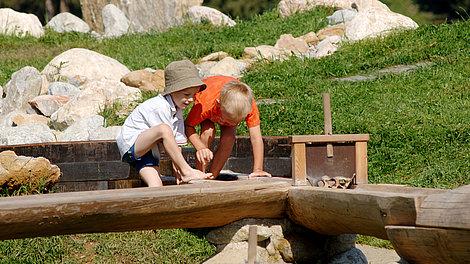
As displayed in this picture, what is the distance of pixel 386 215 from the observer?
6324 mm

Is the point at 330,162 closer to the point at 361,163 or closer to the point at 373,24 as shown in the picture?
the point at 361,163

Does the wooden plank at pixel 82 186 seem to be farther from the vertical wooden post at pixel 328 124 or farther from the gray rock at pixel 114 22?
the gray rock at pixel 114 22

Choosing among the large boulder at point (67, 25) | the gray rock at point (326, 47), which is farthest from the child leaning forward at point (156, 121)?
the large boulder at point (67, 25)

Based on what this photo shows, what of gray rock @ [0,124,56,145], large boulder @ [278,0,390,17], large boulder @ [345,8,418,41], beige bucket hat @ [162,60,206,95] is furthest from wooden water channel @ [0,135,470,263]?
large boulder @ [278,0,390,17]

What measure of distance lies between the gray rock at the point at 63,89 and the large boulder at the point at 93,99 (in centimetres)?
20

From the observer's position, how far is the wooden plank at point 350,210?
6137 mm

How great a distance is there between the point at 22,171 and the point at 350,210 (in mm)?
3238

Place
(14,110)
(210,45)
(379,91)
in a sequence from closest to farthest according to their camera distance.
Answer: (379,91), (14,110), (210,45)

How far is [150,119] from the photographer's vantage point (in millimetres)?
8289

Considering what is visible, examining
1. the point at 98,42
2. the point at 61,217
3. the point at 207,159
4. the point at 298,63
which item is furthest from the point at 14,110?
the point at 61,217

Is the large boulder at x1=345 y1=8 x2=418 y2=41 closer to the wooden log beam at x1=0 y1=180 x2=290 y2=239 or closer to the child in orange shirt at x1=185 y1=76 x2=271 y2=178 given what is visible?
the child in orange shirt at x1=185 y1=76 x2=271 y2=178

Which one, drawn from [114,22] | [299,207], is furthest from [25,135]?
[114,22]

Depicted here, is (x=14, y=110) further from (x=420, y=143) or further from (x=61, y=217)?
(x=61, y=217)

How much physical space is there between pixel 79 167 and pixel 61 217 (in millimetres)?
3609
